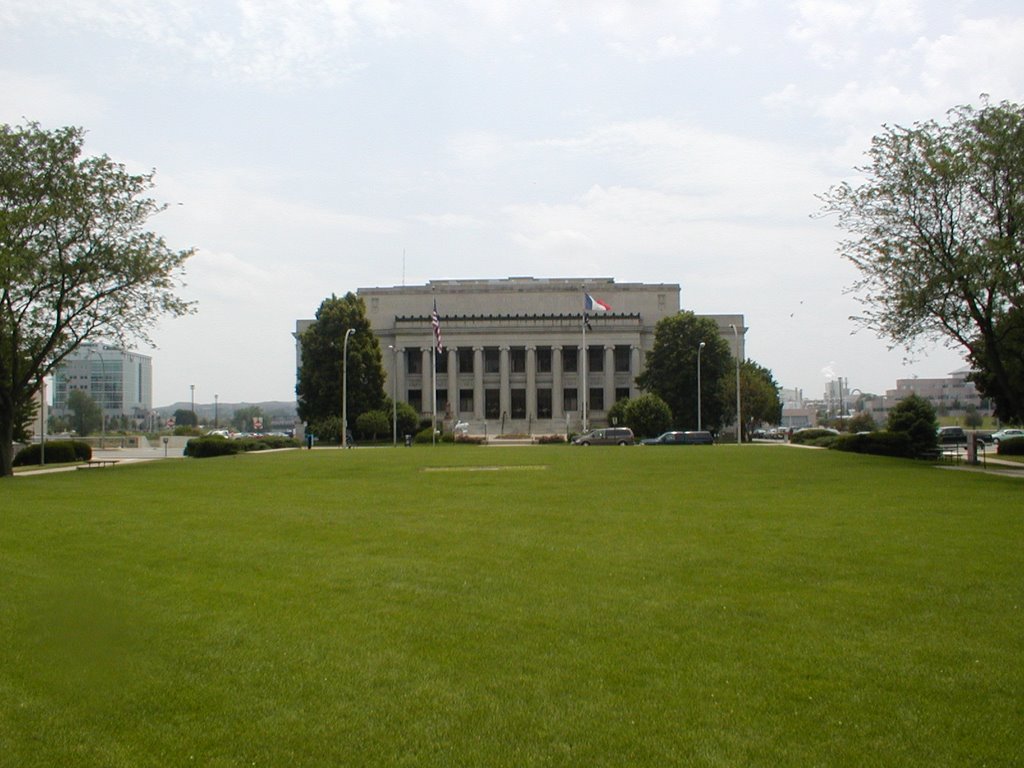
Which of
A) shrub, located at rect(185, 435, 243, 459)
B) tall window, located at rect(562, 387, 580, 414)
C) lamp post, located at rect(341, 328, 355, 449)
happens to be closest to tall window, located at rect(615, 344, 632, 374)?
tall window, located at rect(562, 387, 580, 414)

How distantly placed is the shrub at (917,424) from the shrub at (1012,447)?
6540 millimetres

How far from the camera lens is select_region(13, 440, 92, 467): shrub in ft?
178

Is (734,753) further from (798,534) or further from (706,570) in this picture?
(798,534)

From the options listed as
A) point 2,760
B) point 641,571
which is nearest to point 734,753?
point 2,760

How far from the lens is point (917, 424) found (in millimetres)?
50969

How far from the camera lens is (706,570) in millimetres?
12484

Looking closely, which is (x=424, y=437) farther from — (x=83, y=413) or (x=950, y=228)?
(x=83, y=413)

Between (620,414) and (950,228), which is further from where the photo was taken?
(620,414)

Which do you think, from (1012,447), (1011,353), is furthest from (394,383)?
(1011,353)

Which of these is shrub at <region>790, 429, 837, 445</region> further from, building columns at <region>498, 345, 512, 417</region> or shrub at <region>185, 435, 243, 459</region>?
building columns at <region>498, 345, 512, 417</region>

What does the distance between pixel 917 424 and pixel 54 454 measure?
4785cm

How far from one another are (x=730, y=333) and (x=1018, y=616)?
113 meters

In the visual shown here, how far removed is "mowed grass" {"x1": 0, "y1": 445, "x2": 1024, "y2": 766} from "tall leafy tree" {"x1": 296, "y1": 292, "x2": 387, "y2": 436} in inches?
2632

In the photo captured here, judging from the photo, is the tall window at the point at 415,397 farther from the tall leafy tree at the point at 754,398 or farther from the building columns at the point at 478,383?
the tall leafy tree at the point at 754,398
